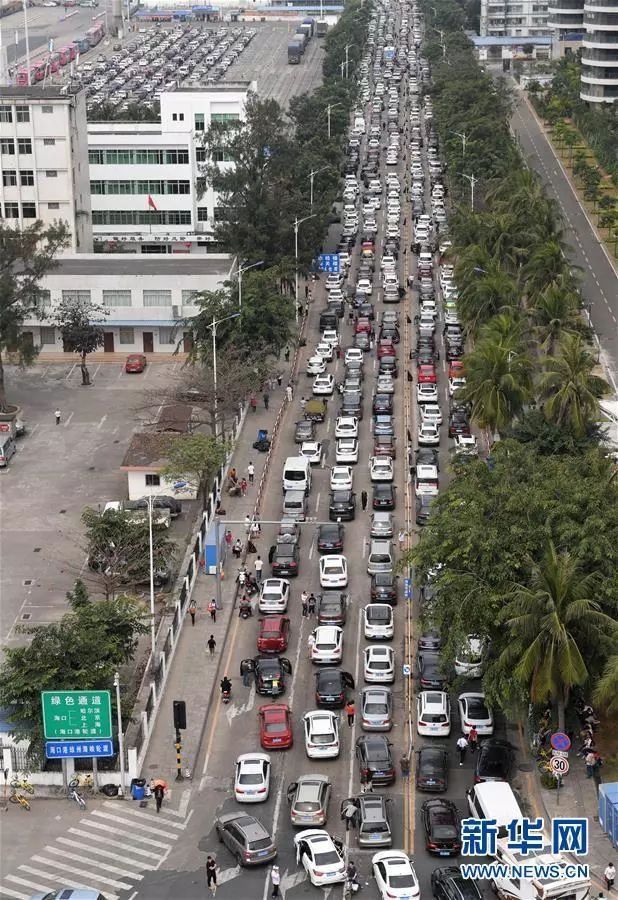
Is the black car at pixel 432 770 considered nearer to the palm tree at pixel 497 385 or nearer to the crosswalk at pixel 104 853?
the crosswalk at pixel 104 853

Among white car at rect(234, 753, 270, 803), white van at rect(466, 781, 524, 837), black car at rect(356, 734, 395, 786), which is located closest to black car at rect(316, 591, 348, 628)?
Result: black car at rect(356, 734, 395, 786)

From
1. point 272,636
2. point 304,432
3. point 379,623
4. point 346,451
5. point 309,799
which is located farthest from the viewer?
point 304,432

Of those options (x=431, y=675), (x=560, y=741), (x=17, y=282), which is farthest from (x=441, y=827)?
(x=17, y=282)

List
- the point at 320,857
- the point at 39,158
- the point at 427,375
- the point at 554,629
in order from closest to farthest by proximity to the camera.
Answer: the point at 320,857
the point at 554,629
the point at 427,375
the point at 39,158

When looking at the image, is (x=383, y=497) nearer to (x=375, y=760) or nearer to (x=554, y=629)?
(x=375, y=760)

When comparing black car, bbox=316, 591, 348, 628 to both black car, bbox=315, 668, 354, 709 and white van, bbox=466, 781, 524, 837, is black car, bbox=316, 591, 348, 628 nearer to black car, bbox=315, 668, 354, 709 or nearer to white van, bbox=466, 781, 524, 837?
black car, bbox=315, 668, 354, 709

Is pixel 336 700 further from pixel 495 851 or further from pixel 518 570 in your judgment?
pixel 495 851
